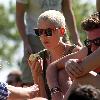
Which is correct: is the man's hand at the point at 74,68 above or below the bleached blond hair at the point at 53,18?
below

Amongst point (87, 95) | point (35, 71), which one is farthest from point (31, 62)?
point (87, 95)

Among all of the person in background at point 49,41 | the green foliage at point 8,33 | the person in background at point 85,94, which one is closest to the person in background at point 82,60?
the person in background at point 49,41

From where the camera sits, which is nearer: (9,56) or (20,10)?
(20,10)

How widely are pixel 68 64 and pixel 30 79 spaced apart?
2.64m

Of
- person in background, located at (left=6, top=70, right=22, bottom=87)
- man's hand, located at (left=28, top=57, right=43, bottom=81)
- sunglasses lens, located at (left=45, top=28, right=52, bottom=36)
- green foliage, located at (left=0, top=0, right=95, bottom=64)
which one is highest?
sunglasses lens, located at (left=45, top=28, right=52, bottom=36)

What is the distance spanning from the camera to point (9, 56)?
41.9 meters

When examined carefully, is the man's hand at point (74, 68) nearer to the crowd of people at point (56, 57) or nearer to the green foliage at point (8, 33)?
the crowd of people at point (56, 57)

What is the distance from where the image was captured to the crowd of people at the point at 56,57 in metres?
5.25

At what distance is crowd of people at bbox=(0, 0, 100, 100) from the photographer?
207 inches

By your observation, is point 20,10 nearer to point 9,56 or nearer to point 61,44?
point 61,44

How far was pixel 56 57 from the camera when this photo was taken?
6781 mm

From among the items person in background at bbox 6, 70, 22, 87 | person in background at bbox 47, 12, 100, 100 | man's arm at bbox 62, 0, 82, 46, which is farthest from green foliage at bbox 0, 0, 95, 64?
person in background at bbox 47, 12, 100, 100

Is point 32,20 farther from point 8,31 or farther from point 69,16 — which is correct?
point 8,31

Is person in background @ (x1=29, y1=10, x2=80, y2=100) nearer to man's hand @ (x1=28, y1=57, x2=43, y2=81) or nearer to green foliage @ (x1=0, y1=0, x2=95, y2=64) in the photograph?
man's hand @ (x1=28, y1=57, x2=43, y2=81)
